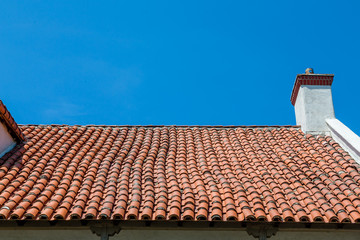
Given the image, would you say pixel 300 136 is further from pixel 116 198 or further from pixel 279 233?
Answer: pixel 116 198

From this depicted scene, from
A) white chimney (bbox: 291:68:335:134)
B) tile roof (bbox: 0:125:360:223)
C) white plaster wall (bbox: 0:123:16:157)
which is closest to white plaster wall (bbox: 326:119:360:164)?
tile roof (bbox: 0:125:360:223)

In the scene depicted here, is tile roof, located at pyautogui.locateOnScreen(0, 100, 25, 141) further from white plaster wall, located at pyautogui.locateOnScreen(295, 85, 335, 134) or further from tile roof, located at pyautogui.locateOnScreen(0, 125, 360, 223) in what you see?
white plaster wall, located at pyautogui.locateOnScreen(295, 85, 335, 134)

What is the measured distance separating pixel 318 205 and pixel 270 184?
1111 millimetres

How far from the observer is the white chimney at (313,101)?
1184cm

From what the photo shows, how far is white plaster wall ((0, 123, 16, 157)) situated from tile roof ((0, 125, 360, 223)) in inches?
8.3

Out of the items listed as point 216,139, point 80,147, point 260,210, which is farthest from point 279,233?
point 80,147

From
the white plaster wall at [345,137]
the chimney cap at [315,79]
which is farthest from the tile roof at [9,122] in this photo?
the white plaster wall at [345,137]

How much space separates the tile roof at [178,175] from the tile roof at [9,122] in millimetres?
276

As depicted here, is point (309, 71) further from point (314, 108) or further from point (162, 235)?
point (162, 235)

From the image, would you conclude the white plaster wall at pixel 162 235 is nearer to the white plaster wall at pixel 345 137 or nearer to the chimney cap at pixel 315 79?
the white plaster wall at pixel 345 137

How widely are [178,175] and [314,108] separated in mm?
4990

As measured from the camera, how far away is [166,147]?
10922 millimetres

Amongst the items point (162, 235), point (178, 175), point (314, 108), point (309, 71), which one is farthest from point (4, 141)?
point (309, 71)

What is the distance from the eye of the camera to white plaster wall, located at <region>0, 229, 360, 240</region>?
295 inches
